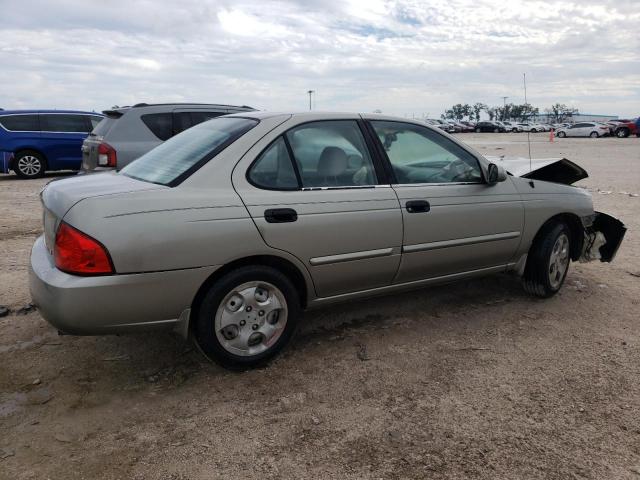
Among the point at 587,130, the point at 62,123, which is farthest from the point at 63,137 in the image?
the point at 587,130

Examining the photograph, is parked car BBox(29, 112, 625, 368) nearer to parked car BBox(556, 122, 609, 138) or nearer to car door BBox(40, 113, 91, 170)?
car door BBox(40, 113, 91, 170)

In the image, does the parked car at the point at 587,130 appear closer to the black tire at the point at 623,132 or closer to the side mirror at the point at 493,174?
the black tire at the point at 623,132

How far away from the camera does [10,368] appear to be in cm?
342

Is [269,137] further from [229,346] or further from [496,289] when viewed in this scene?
[496,289]

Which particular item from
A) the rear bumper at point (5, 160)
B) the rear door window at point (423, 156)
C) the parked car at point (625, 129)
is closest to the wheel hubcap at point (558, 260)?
the rear door window at point (423, 156)

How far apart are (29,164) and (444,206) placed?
12569 millimetres

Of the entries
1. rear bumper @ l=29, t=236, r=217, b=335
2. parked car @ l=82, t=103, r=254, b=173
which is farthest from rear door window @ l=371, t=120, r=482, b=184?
parked car @ l=82, t=103, r=254, b=173

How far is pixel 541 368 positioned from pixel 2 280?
4.61 m

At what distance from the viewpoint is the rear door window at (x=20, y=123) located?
520 inches

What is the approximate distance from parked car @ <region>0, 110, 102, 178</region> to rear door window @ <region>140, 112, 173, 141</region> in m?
6.39

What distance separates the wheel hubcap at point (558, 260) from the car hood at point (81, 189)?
10.7ft

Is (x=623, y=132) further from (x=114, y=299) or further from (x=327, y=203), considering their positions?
(x=114, y=299)

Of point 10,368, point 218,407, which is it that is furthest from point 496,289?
point 10,368

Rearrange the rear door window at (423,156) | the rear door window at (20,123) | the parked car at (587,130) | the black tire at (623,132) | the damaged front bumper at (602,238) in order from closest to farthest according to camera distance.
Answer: the rear door window at (423,156) < the damaged front bumper at (602,238) < the rear door window at (20,123) < the black tire at (623,132) < the parked car at (587,130)
